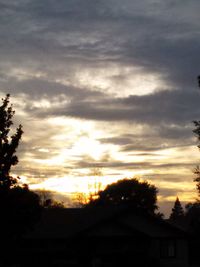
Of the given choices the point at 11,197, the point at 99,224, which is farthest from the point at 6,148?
the point at 99,224

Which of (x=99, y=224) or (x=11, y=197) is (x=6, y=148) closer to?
(x=11, y=197)

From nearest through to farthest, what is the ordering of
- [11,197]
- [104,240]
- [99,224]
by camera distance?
[11,197], [104,240], [99,224]

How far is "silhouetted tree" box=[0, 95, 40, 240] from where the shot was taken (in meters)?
23.4

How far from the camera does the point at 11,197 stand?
23641mm

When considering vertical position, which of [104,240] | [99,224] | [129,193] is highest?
[129,193]

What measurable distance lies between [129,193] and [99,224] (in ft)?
162

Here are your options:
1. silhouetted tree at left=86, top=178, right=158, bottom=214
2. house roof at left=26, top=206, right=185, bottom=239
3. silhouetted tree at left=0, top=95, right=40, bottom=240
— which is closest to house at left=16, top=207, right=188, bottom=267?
house roof at left=26, top=206, right=185, bottom=239

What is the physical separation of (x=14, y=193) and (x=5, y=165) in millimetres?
1406

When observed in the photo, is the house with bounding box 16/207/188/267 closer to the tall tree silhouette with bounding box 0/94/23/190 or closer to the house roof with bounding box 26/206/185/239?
the house roof with bounding box 26/206/185/239

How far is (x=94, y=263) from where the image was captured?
40.2m

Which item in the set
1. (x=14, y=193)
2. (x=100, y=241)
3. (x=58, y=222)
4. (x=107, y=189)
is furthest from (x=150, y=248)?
(x=107, y=189)

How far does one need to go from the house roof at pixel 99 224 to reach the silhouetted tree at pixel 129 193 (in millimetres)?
41312

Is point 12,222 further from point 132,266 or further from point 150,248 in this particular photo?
point 150,248

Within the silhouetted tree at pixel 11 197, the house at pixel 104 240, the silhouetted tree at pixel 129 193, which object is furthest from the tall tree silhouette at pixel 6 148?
the silhouetted tree at pixel 129 193
